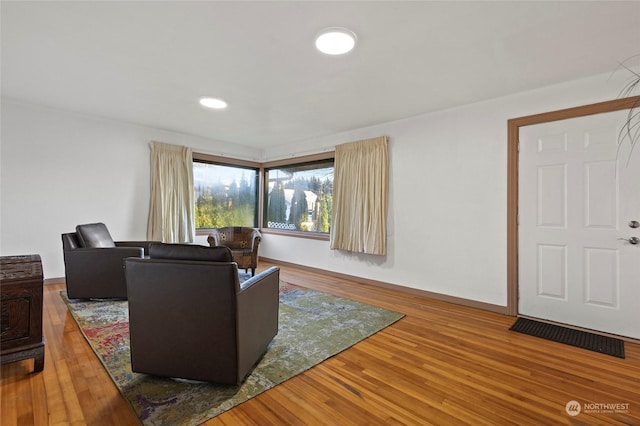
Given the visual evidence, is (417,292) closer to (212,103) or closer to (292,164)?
(292,164)

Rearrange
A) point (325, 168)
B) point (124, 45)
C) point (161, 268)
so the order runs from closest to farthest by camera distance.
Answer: point (161, 268) → point (124, 45) → point (325, 168)

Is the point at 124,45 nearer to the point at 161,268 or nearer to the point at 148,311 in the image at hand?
the point at 161,268

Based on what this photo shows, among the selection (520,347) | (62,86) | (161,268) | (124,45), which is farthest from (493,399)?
(62,86)

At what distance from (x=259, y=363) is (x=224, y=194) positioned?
4433mm

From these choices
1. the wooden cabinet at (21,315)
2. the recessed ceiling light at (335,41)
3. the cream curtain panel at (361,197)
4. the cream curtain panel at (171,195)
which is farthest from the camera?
the cream curtain panel at (171,195)

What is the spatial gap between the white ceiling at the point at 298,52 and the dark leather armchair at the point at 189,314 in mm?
1640

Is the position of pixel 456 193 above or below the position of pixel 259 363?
above

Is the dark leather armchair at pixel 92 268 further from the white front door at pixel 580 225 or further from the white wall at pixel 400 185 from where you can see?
the white front door at pixel 580 225

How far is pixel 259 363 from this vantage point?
2.06 m

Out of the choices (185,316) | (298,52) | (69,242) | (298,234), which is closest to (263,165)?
(298,234)

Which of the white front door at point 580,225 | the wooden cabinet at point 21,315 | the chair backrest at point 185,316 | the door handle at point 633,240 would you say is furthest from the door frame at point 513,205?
the wooden cabinet at point 21,315

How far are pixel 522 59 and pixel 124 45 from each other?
336 cm

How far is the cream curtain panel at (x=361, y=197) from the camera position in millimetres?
4199

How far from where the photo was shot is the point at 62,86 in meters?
3.16
